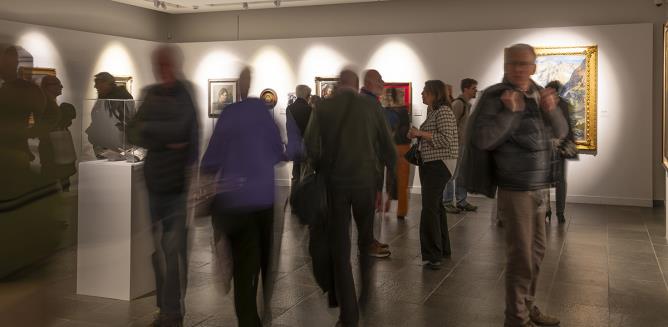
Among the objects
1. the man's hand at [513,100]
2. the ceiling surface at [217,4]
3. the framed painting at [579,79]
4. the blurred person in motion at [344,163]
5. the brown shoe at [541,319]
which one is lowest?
the brown shoe at [541,319]

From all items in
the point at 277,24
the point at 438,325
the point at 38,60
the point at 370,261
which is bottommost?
the point at 438,325

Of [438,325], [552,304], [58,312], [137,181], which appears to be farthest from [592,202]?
[58,312]

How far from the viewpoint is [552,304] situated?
5.59m

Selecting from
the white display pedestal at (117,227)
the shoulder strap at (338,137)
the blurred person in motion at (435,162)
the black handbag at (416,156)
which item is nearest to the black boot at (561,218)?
the blurred person in motion at (435,162)

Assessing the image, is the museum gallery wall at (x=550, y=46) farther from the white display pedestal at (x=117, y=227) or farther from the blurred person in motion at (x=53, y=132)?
the blurred person in motion at (x=53, y=132)

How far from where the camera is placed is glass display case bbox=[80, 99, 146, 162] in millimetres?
4372

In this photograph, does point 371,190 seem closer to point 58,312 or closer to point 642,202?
point 58,312

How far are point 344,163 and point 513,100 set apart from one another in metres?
1.31

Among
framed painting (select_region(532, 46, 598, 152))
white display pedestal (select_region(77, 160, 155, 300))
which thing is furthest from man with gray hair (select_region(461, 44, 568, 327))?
framed painting (select_region(532, 46, 598, 152))

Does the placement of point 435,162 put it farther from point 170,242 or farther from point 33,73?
point 33,73

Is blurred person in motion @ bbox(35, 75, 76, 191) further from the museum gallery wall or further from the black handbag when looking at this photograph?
the museum gallery wall

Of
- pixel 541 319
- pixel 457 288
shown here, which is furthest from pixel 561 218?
pixel 541 319

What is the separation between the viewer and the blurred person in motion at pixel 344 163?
461cm

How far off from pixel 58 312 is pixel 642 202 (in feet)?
41.5
